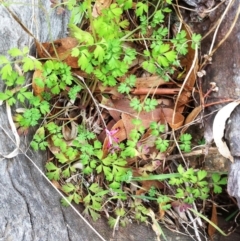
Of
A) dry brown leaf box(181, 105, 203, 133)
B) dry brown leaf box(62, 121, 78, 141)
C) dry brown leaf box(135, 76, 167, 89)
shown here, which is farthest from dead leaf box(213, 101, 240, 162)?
dry brown leaf box(62, 121, 78, 141)

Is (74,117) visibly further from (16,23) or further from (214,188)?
(214,188)

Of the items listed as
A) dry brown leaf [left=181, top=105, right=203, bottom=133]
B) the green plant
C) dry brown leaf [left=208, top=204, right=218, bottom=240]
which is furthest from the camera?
dry brown leaf [left=208, top=204, right=218, bottom=240]

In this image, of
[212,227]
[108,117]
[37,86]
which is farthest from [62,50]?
[212,227]

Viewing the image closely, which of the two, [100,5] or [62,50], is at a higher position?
[100,5]

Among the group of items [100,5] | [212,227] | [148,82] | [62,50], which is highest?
[100,5]

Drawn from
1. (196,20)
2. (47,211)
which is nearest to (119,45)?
(196,20)

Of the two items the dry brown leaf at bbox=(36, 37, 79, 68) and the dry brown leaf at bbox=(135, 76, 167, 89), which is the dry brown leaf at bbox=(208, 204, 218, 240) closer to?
the dry brown leaf at bbox=(135, 76, 167, 89)

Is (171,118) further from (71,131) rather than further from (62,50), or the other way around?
(62,50)

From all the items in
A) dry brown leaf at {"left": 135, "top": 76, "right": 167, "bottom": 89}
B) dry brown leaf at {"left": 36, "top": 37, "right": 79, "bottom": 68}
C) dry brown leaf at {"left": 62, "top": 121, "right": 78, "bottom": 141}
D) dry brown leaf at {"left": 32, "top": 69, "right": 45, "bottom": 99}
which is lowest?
dry brown leaf at {"left": 62, "top": 121, "right": 78, "bottom": 141}

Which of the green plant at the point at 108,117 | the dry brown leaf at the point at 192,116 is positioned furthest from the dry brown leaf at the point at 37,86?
the dry brown leaf at the point at 192,116

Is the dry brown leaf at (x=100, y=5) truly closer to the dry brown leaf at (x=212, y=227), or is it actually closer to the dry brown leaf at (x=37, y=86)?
the dry brown leaf at (x=37, y=86)
